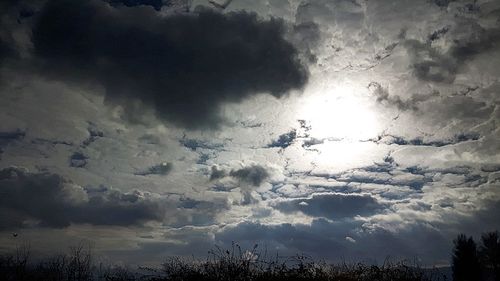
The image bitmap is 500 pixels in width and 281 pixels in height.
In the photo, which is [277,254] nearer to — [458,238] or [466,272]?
[466,272]

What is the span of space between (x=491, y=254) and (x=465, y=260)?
7.84 m

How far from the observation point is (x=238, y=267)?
1580 centimetres

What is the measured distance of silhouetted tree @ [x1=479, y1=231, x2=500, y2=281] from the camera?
60219 mm

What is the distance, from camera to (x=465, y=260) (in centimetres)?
5816

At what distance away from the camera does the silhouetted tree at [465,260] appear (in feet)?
179

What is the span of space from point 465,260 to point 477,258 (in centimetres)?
308

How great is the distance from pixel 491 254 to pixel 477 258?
4.77 m

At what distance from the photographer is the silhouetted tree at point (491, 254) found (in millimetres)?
60219

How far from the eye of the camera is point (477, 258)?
2345 inches

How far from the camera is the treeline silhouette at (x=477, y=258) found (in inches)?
2203

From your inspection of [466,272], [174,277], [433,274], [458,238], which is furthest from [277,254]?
[458,238]

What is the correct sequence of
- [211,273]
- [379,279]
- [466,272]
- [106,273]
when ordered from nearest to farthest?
[211,273], [379,279], [106,273], [466,272]

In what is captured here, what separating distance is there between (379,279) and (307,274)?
11.6 feet

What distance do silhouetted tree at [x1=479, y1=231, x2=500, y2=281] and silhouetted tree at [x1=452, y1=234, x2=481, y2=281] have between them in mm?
2963
